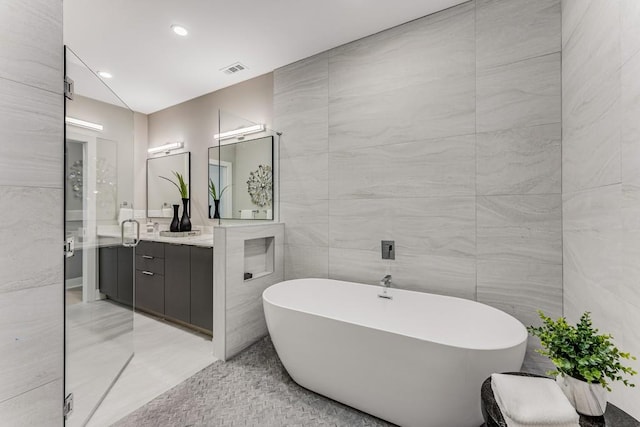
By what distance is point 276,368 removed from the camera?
6.99 ft

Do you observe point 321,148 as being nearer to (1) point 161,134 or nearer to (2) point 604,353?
(2) point 604,353

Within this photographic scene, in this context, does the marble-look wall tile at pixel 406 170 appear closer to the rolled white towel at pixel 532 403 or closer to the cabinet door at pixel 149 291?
the rolled white towel at pixel 532 403

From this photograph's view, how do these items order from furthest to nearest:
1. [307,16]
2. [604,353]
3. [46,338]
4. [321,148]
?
[321,148], [307,16], [46,338], [604,353]

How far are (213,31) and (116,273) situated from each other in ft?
7.05

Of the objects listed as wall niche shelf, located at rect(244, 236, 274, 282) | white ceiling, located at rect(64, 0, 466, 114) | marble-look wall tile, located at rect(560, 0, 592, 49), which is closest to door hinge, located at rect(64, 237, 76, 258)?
white ceiling, located at rect(64, 0, 466, 114)

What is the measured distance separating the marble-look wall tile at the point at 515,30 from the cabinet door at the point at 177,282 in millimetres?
3119

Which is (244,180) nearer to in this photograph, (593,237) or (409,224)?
(409,224)

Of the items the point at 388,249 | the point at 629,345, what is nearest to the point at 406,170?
the point at 388,249

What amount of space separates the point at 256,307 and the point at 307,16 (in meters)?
2.56

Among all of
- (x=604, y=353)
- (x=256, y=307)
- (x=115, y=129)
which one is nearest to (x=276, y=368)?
(x=256, y=307)

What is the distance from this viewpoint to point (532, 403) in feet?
2.78

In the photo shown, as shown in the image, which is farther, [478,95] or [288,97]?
[288,97]

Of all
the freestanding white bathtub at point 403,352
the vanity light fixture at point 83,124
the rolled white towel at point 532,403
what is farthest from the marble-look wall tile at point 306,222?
the rolled white towel at point 532,403

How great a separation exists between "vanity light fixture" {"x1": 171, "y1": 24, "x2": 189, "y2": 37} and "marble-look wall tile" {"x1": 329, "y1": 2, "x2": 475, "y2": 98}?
51.3 inches
